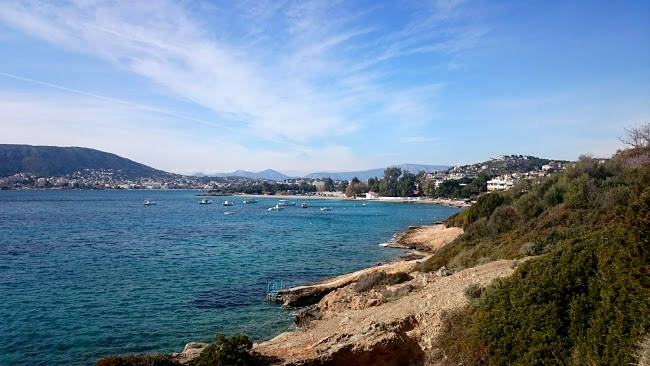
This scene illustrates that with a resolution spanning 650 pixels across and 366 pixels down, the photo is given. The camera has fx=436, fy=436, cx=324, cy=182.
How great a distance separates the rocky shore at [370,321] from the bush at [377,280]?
0.10 m

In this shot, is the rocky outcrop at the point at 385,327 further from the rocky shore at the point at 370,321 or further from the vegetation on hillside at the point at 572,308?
the vegetation on hillside at the point at 572,308

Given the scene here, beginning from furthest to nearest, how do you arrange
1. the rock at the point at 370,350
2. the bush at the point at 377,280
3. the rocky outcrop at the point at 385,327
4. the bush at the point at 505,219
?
the bush at the point at 505,219 < the bush at the point at 377,280 < the rocky outcrop at the point at 385,327 < the rock at the point at 370,350

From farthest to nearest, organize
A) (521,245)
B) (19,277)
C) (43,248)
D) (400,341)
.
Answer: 1. (43,248)
2. (19,277)
3. (521,245)
4. (400,341)

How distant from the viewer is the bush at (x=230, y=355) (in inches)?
371

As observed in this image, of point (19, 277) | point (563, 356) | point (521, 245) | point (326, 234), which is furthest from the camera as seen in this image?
point (326, 234)

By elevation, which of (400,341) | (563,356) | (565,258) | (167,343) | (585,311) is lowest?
(167,343)

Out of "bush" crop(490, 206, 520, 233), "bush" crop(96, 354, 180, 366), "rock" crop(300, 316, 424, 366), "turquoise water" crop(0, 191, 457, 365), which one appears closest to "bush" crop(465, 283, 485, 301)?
"rock" crop(300, 316, 424, 366)

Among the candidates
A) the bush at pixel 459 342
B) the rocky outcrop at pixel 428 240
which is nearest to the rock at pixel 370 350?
the bush at pixel 459 342

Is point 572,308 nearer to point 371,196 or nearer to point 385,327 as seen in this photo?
point 385,327

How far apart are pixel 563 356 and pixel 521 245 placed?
39.9 feet

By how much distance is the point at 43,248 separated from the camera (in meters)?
40.8

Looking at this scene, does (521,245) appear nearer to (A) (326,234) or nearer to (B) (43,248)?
(A) (326,234)

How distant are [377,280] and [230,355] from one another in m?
13.7

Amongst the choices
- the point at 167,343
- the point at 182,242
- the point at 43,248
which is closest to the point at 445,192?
the point at 182,242
